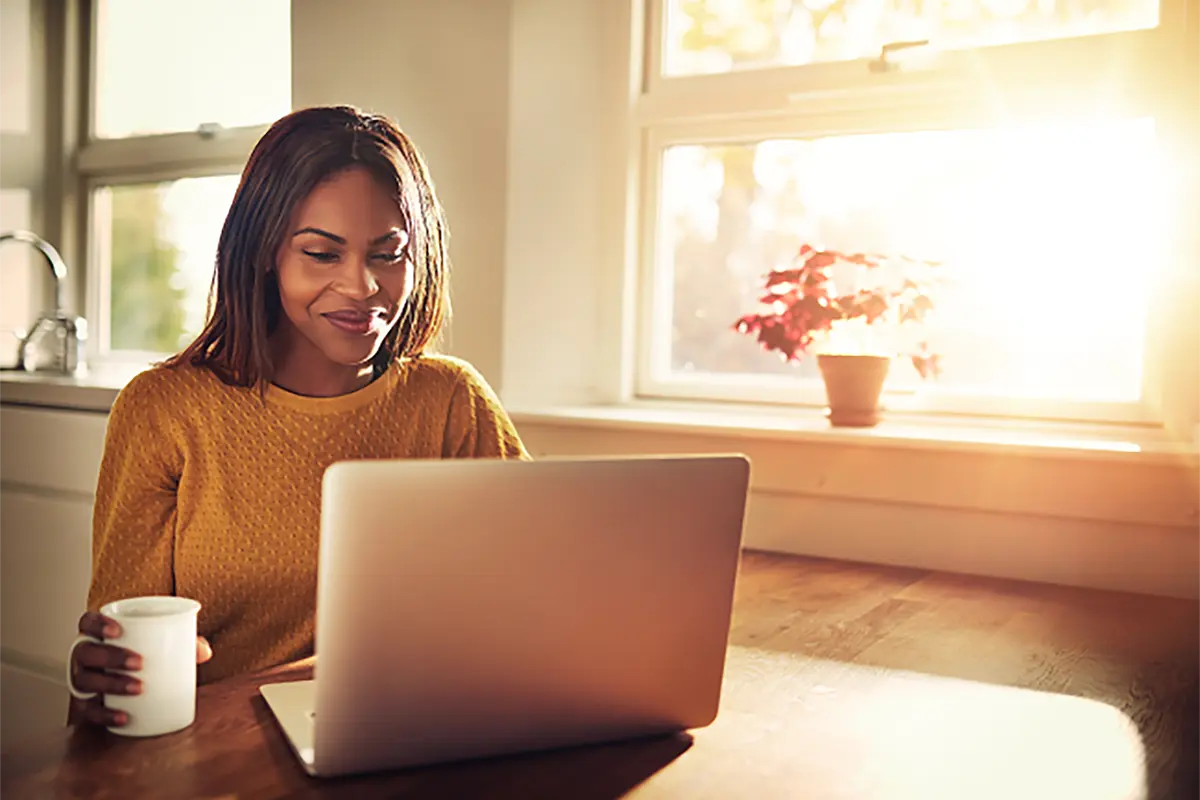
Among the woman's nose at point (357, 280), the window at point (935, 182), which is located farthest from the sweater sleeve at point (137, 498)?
the window at point (935, 182)

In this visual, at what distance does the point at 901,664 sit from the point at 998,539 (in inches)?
23.2

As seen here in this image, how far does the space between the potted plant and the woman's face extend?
2.80 feet

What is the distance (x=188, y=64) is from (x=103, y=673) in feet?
7.99

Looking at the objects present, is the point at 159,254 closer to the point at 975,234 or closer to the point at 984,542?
the point at 975,234

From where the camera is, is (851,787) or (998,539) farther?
(998,539)

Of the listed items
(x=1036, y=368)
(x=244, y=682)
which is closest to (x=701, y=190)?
(x=1036, y=368)

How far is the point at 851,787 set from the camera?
79 centimetres

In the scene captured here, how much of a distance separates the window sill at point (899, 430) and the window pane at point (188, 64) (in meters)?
1.21

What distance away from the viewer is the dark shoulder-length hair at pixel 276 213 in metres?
1.19

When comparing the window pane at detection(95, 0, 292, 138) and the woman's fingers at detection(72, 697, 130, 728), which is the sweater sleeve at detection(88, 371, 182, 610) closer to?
the woman's fingers at detection(72, 697, 130, 728)

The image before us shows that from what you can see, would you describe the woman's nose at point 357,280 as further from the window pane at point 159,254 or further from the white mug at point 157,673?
the window pane at point 159,254

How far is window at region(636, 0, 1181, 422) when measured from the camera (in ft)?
5.92

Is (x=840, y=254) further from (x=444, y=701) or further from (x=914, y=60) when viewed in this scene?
(x=444, y=701)

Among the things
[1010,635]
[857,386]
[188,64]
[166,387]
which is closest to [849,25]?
[857,386]
